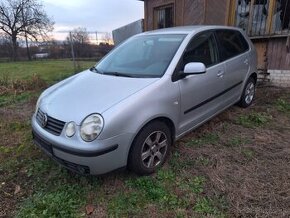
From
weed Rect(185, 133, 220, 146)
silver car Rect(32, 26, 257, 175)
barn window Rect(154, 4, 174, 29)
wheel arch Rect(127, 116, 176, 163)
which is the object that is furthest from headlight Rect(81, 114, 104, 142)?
barn window Rect(154, 4, 174, 29)

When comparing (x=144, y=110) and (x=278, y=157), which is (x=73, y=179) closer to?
(x=144, y=110)

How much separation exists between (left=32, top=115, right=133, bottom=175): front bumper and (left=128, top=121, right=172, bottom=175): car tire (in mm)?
119

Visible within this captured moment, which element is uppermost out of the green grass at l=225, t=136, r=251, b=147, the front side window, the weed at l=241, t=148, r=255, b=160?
the front side window

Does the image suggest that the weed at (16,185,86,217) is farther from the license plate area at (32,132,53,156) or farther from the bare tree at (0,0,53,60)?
the bare tree at (0,0,53,60)

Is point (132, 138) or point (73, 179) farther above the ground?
point (132, 138)

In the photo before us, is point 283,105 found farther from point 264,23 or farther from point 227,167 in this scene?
point 227,167

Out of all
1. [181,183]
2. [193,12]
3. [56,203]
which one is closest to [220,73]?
[181,183]

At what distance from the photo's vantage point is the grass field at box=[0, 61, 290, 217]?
8.70 ft

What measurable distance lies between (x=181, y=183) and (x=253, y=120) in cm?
229

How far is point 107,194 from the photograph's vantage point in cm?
290

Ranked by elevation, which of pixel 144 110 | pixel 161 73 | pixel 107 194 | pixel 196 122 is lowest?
pixel 107 194

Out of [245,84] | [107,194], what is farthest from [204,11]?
[107,194]

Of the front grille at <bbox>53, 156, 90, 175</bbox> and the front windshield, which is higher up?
the front windshield

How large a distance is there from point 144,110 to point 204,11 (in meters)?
6.39
